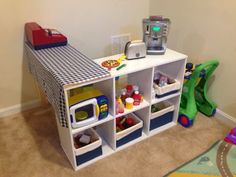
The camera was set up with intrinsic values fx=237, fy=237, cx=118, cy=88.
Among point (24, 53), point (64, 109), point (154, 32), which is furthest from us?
point (24, 53)

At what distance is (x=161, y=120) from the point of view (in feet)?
6.39

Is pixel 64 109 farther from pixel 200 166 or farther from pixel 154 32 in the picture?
pixel 200 166

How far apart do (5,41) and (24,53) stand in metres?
0.18

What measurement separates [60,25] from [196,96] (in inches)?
54.4

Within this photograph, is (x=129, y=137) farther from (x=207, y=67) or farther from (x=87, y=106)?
(x=207, y=67)

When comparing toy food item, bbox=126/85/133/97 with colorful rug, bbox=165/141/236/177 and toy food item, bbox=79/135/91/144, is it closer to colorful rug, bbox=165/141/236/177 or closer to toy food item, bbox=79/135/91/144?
toy food item, bbox=79/135/91/144

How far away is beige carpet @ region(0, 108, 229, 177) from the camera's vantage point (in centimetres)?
161

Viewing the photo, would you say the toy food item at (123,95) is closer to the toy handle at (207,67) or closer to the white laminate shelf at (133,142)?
the white laminate shelf at (133,142)

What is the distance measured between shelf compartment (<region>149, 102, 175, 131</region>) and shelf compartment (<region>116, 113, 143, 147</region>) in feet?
0.39

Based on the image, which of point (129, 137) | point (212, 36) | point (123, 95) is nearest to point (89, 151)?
point (129, 137)

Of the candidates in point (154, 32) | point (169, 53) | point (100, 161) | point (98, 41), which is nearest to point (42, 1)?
point (98, 41)

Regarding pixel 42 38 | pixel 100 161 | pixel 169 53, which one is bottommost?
pixel 100 161

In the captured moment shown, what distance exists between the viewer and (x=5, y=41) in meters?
1.92

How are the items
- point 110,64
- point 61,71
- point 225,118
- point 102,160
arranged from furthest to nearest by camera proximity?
point 225,118 < point 102,160 < point 110,64 < point 61,71
